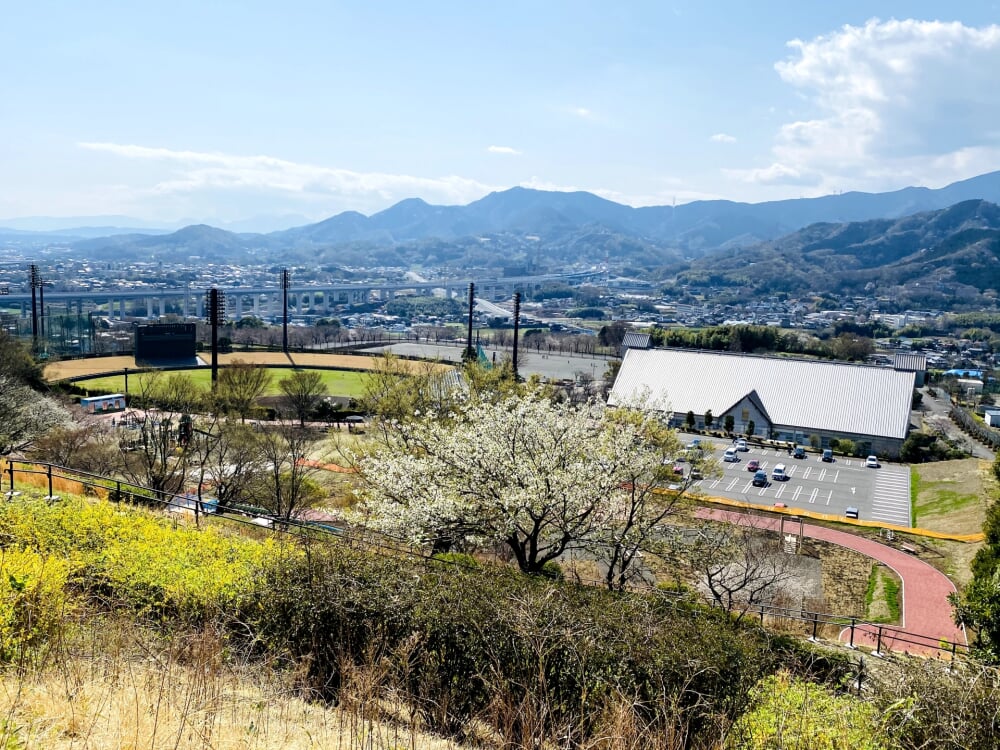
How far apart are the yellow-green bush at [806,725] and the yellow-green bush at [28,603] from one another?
5.72 m

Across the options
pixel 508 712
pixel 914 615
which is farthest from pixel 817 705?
pixel 914 615

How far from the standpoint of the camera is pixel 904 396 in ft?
146

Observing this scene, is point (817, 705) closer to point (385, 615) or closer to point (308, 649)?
point (385, 615)

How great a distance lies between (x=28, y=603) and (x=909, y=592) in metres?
21.9

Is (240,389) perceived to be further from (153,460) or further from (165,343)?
(165,343)

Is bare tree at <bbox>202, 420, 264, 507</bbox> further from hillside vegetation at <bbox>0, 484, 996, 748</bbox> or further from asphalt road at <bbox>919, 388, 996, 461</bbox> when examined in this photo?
asphalt road at <bbox>919, 388, 996, 461</bbox>

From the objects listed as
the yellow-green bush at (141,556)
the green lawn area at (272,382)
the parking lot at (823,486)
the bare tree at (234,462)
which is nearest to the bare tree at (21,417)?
the bare tree at (234,462)

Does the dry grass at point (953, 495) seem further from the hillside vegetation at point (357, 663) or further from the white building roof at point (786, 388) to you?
the hillside vegetation at point (357, 663)

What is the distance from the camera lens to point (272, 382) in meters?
48.2

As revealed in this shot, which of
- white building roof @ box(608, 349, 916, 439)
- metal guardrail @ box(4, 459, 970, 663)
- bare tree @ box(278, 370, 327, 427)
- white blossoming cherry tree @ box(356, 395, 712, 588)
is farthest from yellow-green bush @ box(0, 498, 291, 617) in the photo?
white building roof @ box(608, 349, 916, 439)

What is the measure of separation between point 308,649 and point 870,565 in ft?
69.9

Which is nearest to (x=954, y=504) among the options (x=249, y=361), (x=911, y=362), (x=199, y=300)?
(x=911, y=362)

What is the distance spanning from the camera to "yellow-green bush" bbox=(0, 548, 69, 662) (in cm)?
565

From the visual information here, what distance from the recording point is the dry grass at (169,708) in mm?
4473
